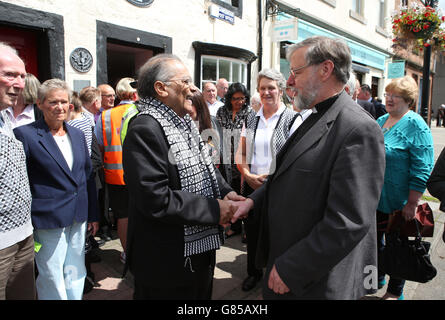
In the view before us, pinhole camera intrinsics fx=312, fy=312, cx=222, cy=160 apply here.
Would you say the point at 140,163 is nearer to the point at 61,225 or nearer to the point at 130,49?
the point at 61,225

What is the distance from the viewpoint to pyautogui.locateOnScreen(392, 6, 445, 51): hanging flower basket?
6.24 meters

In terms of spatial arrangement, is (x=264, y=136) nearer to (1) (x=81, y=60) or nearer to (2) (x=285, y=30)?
(1) (x=81, y=60)

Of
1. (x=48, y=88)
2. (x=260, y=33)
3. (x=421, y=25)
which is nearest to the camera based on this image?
(x=48, y=88)

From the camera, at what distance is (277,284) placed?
1.46m

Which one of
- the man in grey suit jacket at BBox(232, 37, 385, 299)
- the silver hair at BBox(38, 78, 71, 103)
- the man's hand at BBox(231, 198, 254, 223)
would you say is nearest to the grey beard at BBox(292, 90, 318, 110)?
the man in grey suit jacket at BBox(232, 37, 385, 299)

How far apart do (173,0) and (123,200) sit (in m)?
4.79

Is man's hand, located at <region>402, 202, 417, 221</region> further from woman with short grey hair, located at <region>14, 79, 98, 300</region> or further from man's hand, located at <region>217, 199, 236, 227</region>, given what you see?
woman with short grey hair, located at <region>14, 79, 98, 300</region>

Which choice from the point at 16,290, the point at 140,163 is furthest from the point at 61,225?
the point at 140,163

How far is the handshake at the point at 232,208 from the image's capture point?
1.79 metres

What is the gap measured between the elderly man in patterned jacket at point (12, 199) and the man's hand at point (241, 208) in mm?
1287

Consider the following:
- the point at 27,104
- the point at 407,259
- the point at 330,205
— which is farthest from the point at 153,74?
the point at 407,259

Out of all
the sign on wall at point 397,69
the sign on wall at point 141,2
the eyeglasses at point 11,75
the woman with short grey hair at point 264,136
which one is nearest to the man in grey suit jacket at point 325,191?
the woman with short grey hair at point 264,136

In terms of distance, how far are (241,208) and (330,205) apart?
662mm

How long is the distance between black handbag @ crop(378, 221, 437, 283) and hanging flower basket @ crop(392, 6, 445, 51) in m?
5.51
